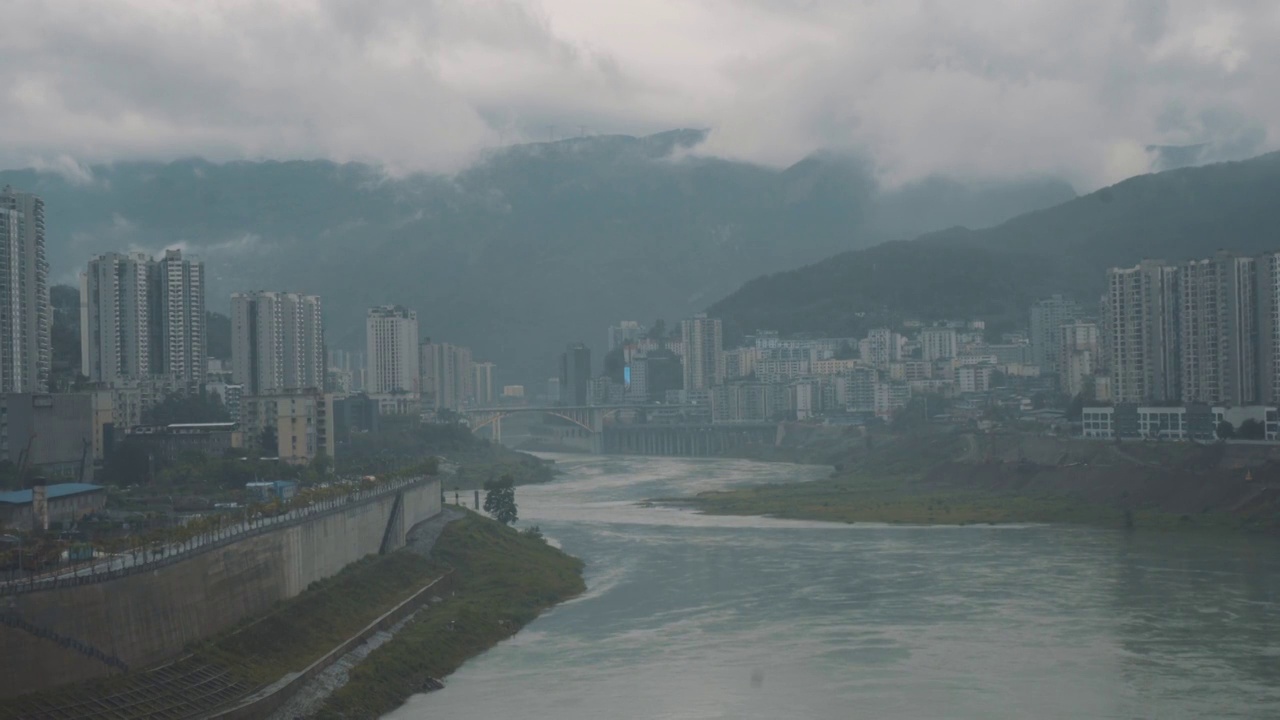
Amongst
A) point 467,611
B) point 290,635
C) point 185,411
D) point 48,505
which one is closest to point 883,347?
point 185,411

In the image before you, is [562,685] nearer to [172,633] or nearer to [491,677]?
[491,677]

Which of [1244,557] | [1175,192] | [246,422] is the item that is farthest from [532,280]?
[1244,557]

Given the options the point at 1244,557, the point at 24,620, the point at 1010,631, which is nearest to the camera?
the point at 24,620

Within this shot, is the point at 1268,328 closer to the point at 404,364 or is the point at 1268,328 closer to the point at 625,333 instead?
the point at 404,364

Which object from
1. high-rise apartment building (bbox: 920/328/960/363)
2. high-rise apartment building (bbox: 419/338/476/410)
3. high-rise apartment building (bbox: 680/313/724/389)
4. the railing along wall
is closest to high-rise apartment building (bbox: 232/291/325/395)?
high-rise apartment building (bbox: 419/338/476/410)

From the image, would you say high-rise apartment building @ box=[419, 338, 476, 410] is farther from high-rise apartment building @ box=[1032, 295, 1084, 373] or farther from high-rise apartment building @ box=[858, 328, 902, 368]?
high-rise apartment building @ box=[1032, 295, 1084, 373]
